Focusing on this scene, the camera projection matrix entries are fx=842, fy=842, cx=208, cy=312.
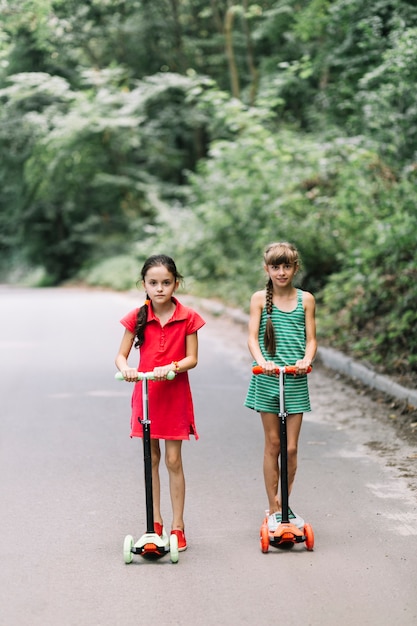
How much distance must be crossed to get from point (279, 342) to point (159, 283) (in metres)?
0.81

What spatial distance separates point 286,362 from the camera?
4965mm

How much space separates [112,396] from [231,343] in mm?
4543

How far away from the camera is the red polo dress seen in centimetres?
479

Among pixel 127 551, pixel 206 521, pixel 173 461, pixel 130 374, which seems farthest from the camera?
pixel 206 521

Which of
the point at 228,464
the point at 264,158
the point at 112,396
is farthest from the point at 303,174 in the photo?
the point at 228,464

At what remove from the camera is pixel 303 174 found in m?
17.2

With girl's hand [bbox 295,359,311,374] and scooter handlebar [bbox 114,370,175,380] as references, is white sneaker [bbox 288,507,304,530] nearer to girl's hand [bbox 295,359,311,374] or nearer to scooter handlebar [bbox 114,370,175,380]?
girl's hand [bbox 295,359,311,374]

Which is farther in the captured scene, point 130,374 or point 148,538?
point 148,538

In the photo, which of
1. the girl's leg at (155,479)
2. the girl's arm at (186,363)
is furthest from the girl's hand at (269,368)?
the girl's leg at (155,479)

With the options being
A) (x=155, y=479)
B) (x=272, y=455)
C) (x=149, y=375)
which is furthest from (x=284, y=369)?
(x=155, y=479)

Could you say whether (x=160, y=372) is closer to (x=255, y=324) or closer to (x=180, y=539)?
(x=255, y=324)

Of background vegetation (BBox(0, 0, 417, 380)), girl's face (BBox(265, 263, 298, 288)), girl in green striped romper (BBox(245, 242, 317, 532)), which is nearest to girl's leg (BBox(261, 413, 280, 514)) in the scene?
girl in green striped romper (BBox(245, 242, 317, 532))

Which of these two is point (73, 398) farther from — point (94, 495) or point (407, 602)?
point (407, 602)

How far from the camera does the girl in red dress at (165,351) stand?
15.6 ft
